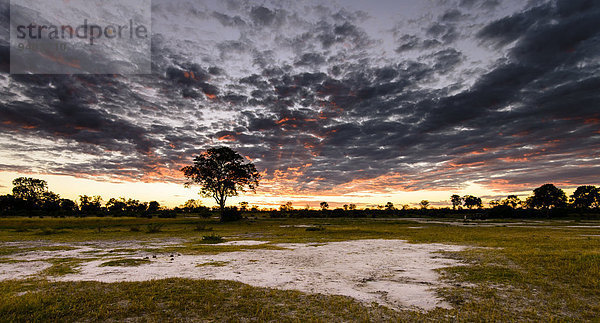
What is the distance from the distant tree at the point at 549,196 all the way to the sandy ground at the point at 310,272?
14257 centimetres

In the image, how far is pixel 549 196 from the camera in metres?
117

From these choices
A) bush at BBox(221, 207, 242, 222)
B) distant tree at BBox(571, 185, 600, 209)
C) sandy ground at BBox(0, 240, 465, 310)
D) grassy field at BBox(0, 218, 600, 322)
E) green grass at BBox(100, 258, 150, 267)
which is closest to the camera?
grassy field at BBox(0, 218, 600, 322)

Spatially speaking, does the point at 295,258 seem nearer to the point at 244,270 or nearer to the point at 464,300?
the point at 244,270

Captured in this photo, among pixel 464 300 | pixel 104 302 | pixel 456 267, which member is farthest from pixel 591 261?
pixel 104 302

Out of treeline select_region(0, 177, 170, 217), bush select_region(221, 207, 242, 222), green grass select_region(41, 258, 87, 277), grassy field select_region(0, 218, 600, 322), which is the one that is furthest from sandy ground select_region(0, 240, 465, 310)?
treeline select_region(0, 177, 170, 217)

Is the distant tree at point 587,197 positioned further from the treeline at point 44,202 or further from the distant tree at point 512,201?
the treeline at point 44,202

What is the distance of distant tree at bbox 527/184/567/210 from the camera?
117m

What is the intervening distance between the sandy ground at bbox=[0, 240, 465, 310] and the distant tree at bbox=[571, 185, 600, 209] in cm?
19761

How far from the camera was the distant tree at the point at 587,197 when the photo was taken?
146 meters

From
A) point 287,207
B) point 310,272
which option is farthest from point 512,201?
point 310,272

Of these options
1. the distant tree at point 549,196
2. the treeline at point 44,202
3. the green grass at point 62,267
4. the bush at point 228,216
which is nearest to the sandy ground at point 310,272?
the green grass at point 62,267

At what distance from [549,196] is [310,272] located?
151m

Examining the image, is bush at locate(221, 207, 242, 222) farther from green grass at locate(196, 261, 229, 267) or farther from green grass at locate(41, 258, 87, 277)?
green grass at locate(196, 261, 229, 267)

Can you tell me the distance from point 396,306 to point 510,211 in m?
109
